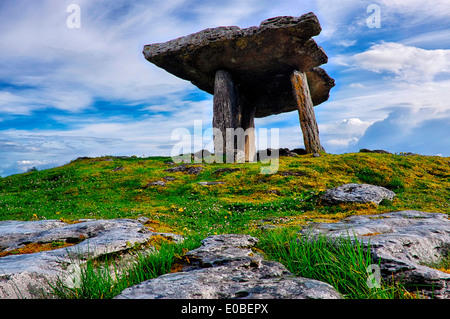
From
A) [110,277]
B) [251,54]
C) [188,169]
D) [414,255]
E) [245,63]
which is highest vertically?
[251,54]

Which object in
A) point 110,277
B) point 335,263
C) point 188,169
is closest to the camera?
point 110,277

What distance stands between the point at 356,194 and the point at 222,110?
13570 mm

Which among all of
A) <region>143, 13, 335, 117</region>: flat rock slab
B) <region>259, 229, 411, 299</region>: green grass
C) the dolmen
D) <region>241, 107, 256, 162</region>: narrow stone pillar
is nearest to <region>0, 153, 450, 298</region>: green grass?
<region>259, 229, 411, 299</region>: green grass

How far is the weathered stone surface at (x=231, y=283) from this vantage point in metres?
2.76

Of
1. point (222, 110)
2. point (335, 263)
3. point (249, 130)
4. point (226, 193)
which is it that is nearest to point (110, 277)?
point (335, 263)

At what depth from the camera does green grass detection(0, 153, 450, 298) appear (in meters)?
10.8

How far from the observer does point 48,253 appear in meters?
4.43

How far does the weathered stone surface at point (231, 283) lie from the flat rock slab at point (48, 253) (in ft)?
4.23

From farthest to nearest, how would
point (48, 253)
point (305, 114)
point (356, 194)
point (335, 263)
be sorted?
point (305, 114) → point (356, 194) → point (48, 253) → point (335, 263)

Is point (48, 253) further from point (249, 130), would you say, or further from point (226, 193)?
point (249, 130)

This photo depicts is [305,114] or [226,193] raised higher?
[305,114]

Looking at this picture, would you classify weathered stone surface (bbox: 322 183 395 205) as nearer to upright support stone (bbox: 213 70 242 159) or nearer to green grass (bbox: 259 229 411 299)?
green grass (bbox: 259 229 411 299)

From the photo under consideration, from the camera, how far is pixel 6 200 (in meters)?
16.0
